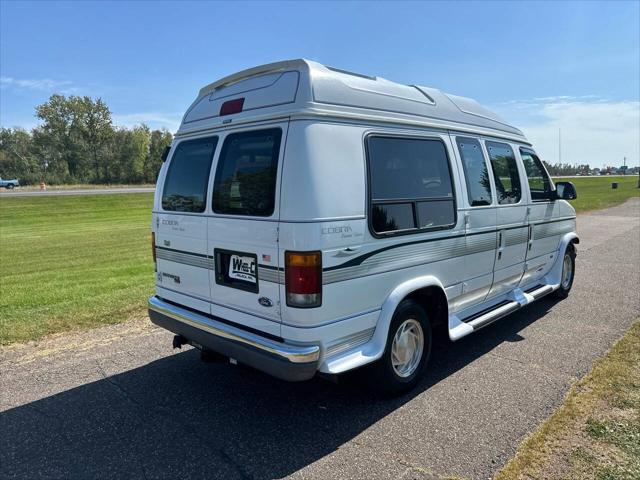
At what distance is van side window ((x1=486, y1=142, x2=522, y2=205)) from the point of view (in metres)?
5.12

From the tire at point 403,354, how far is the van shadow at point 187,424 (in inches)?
6.1

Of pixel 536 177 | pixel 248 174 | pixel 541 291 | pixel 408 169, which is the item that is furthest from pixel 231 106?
pixel 541 291

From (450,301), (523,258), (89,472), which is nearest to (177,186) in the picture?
(89,472)

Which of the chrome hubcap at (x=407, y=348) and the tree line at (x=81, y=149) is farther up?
the tree line at (x=81, y=149)

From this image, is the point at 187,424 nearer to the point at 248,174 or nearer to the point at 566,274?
the point at 248,174

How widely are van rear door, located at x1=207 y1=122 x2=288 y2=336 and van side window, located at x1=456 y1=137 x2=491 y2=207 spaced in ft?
7.14

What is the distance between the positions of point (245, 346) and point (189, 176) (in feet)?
5.50

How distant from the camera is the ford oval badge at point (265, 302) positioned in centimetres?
331

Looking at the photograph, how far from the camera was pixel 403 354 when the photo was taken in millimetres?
3959

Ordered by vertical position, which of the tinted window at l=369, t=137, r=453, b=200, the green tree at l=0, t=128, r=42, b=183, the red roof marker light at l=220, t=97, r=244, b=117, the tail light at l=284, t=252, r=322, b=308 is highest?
the green tree at l=0, t=128, r=42, b=183

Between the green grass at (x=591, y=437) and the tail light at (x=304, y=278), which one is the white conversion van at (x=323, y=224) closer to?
the tail light at (x=304, y=278)

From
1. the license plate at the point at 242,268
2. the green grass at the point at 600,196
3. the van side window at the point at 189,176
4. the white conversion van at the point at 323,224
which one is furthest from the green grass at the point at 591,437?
the green grass at the point at 600,196

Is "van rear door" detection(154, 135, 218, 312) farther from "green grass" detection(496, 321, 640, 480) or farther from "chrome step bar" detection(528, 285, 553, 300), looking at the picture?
"chrome step bar" detection(528, 285, 553, 300)

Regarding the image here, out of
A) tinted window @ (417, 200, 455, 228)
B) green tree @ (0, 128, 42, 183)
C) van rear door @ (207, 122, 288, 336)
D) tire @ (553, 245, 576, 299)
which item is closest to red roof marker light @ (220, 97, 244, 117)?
van rear door @ (207, 122, 288, 336)
